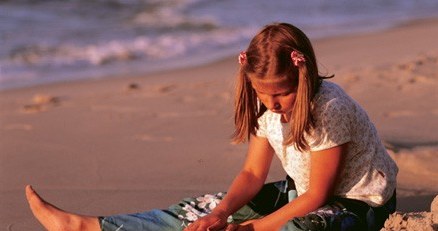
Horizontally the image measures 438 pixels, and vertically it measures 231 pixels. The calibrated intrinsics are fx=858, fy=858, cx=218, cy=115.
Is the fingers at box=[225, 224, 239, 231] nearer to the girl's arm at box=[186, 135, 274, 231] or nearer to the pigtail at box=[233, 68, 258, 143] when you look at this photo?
the girl's arm at box=[186, 135, 274, 231]

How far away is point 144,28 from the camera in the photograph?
11.8 m

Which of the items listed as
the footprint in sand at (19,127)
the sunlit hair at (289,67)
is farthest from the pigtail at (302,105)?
the footprint in sand at (19,127)

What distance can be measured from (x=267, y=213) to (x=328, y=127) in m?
0.56

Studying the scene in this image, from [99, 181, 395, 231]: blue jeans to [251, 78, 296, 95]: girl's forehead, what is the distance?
1.50ft

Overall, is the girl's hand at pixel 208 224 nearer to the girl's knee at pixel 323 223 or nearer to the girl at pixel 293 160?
the girl at pixel 293 160

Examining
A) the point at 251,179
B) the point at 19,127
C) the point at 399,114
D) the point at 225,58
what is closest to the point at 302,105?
the point at 251,179

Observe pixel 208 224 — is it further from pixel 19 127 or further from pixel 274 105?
pixel 19 127

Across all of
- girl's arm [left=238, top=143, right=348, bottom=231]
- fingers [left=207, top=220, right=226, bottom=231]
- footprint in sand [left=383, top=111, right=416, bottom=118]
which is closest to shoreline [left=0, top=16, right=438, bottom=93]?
footprint in sand [left=383, top=111, right=416, bottom=118]

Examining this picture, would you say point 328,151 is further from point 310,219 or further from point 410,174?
point 410,174

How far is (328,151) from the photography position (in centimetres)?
313

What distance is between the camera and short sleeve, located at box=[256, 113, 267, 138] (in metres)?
3.36

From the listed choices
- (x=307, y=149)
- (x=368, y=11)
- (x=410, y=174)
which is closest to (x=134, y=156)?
(x=410, y=174)

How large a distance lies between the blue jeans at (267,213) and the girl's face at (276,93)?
402 mm

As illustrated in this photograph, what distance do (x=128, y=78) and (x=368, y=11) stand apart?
5344 mm
